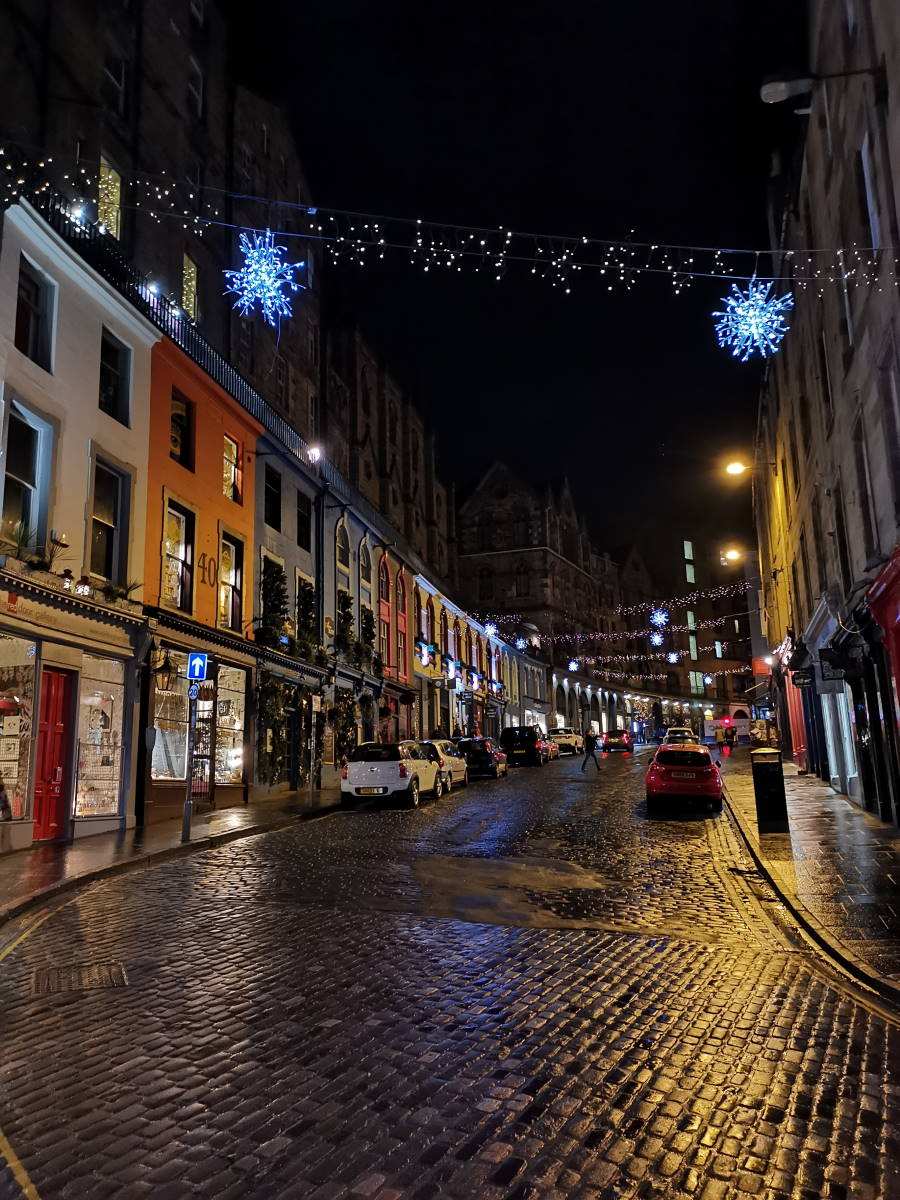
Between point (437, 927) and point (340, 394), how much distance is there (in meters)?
38.7

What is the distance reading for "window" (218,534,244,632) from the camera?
21.9 meters

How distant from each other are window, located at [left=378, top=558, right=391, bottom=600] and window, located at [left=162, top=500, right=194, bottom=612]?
52.1ft

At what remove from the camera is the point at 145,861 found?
12562 millimetres

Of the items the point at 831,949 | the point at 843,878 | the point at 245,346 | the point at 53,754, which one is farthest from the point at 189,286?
the point at 831,949

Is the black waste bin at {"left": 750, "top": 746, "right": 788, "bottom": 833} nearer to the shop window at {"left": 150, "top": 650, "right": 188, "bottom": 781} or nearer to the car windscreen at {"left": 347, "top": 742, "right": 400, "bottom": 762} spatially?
the car windscreen at {"left": 347, "top": 742, "right": 400, "bottom": 762}

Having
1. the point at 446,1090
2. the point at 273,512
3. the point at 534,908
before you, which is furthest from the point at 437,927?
the point at 273,512

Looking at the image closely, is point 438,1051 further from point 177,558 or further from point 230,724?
point 230,724

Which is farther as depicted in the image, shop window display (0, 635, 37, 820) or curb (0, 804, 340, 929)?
shop window display (0, 635, 37, 820)

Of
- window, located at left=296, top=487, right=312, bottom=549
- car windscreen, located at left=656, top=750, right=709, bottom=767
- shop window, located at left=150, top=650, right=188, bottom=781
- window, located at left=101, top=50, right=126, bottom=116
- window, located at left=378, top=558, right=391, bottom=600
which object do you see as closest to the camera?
shop window, located at left=150, top=650, right=188, bottom=781

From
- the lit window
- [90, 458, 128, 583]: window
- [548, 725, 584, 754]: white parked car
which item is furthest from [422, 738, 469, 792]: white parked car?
[548, 725, 584, 754]: white parked car

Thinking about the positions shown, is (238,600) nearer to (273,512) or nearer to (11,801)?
(273,512)

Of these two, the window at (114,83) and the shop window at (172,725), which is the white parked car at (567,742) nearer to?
the shop window at (172,725)

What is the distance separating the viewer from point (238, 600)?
22922 mm

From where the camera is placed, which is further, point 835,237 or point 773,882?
point 835,237
